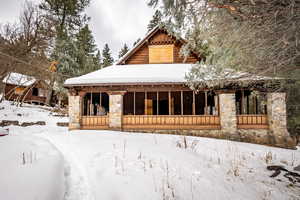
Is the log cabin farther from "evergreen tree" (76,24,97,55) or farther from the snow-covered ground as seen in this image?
"evergreen tree" (76,24,97,55)

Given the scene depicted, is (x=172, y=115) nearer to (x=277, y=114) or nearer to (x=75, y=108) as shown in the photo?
(x=277, y=114)

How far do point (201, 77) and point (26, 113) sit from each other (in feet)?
61.1

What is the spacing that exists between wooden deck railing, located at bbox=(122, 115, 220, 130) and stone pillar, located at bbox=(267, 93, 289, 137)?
9.83ft

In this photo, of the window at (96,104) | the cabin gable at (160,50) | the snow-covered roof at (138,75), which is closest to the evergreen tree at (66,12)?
the window at (96,104)

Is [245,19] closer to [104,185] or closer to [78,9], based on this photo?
[104,185]

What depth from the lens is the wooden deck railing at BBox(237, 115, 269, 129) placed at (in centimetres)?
949

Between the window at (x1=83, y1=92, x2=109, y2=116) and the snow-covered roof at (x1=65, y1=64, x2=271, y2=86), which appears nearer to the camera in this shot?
the snow-covered roof at (x1=65, y1=64, x2=271, y2=86)

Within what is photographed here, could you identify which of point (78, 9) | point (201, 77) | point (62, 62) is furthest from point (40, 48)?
point (201, 77)

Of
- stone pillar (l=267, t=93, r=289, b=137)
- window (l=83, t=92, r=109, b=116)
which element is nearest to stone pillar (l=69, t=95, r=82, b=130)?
window (l=83, t=92, r=109, b=116)

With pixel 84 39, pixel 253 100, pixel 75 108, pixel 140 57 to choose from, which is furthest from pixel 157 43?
pixel 84 39

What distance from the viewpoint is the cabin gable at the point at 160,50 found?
1223cm

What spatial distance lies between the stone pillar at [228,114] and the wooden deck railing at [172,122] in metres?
0.34

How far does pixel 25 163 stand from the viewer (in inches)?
151

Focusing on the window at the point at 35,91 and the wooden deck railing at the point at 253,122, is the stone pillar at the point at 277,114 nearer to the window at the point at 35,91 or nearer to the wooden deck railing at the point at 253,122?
the wooden deck railing at the point at 253,122
